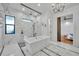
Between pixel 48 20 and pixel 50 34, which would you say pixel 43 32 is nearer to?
pixel 50 34

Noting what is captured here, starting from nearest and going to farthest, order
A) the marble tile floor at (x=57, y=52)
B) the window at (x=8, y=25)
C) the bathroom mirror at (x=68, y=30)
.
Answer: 1. the marble tile floor at (x=57, y=52)
2. the window at (x=8, y=25)
3. the bathroom mirror at (x=68, y=30)

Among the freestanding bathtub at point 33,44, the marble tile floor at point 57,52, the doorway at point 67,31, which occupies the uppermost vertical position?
the doorway at point 67,31

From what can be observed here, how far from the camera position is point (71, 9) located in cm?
224

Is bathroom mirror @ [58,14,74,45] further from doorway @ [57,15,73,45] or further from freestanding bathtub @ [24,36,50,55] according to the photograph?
freestanding bathtub @ [24,36,50,55]

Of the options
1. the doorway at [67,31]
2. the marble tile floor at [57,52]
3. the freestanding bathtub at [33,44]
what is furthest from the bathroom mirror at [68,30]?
the freestanding bathtub at [33,44]

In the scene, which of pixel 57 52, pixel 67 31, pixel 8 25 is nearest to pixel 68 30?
pixel 67 31

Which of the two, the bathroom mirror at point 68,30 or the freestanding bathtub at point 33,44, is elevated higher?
the bathroom mirror at point 68,30

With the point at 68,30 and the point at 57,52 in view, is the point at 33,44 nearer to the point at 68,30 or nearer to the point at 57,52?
the point at 57,52

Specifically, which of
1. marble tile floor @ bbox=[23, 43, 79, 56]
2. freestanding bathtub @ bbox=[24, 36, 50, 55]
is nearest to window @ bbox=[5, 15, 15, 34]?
freestanding bathtub @ bbox=[24, 36, 50, 55]

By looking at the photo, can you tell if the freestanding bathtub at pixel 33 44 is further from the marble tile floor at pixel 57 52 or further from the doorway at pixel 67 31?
the doorway at pixel 67 31

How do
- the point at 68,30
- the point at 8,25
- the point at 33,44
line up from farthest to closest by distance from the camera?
the point at 68,30
the point at 33,44
the point at 8,25

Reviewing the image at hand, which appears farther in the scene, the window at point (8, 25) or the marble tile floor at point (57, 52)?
the window at point (8, 25)

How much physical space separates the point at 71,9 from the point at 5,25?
7.97 feet

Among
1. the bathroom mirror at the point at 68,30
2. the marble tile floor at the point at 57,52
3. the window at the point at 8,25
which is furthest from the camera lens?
the bathroom mirror at the point at 68,30
